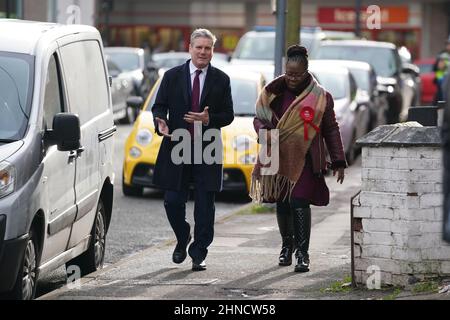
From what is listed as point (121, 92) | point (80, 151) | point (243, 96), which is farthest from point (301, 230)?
point (121, 92)

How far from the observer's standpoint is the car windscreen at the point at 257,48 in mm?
27109

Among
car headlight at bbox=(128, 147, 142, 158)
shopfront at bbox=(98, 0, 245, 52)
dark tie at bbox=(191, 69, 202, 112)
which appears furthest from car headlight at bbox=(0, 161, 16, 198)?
shopfront at bbox=(98, 0, 245, 52)

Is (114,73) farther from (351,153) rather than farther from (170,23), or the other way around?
(170,23)

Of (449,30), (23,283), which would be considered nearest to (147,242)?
(23,283)

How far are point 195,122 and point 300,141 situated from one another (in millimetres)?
797

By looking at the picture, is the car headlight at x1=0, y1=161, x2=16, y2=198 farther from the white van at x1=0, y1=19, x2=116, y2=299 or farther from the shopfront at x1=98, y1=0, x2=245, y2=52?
the shopfront at x1=98, y1=0, x2=245, y2=52

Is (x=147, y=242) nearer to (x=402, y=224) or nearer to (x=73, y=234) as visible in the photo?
(x=73, y=234)

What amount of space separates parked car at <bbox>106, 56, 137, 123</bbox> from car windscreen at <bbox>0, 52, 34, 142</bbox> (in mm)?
20056

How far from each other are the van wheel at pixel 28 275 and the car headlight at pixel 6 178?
0.38 meters

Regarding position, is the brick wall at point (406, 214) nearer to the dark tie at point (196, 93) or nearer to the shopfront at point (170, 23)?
the dark tie at point (196, 93)

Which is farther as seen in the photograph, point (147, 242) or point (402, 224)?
point (147, 242)

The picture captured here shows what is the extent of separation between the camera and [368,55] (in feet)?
94.9

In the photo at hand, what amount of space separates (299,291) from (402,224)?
2.88ft

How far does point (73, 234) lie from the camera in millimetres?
9930
